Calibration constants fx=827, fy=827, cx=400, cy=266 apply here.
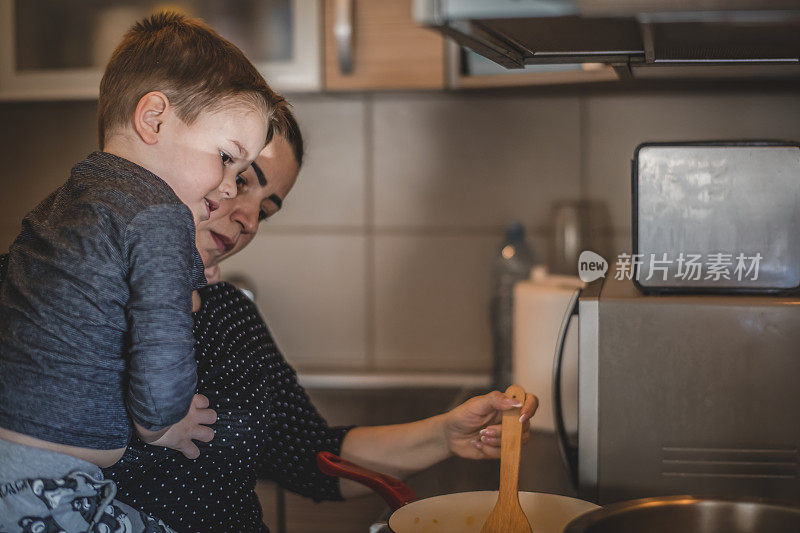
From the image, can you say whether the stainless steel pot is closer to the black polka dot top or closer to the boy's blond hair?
the black polka dot top

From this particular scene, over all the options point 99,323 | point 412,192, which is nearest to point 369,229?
point 412,192

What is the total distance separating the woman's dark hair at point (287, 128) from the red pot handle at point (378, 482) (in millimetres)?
461

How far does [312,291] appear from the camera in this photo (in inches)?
85.1

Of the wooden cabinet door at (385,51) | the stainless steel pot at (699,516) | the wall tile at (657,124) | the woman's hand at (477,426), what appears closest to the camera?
the stainless steel pot at (699,516)

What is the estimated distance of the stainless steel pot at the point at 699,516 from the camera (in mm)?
757

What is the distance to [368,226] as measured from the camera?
6.98 feet

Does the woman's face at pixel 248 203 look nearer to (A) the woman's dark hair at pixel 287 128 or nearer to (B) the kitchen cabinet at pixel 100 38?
(A) the woman's dark hair at pixel 287 128

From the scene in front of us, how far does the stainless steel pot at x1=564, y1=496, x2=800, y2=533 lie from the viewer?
2.48ft

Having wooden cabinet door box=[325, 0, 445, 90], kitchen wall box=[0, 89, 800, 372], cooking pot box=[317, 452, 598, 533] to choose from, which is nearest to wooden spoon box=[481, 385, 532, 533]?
cooking pot box=[317, 452, 598, 533]

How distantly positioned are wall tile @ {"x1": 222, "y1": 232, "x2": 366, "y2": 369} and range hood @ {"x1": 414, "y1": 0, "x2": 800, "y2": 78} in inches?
48.7

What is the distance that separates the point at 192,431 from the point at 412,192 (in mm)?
1286

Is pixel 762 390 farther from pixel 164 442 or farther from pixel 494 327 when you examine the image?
pixel 494 327

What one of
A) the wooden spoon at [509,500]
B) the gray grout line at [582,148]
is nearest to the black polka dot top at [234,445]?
the wooden spoon at [509,500]

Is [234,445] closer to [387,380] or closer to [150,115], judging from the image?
[150,115]
